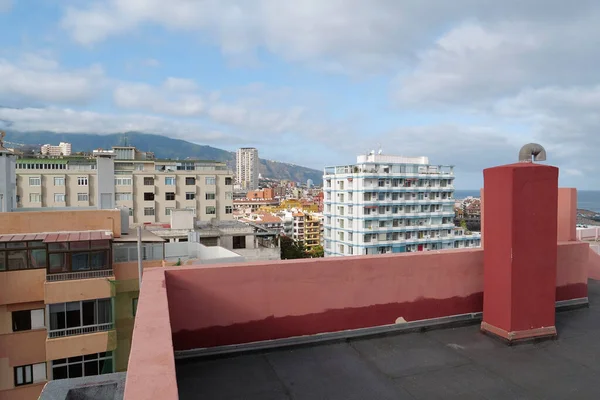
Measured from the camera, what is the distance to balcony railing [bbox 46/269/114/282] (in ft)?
45.9

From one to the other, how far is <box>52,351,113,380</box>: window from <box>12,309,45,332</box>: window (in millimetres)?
1377

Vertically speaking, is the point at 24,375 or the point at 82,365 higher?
the point at 82,365

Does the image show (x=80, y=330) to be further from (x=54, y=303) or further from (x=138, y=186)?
(x=138, y=186)

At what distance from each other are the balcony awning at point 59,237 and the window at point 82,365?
155 inches

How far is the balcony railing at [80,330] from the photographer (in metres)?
14.0

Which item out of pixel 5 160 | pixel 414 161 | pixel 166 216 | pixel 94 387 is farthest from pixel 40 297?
pixel 414 161

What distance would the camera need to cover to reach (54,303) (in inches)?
551

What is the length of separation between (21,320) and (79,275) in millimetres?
2257

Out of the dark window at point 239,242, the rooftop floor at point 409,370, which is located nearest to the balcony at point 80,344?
the rooftop floor at point 409,370

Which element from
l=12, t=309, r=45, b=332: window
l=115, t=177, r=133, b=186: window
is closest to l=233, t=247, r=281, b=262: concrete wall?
l=12, t=309, r=45, b=332: window

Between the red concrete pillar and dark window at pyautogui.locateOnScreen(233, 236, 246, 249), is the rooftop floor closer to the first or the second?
the red concrete pillar

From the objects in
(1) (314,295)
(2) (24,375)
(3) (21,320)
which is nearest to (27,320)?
(3) (21,320)

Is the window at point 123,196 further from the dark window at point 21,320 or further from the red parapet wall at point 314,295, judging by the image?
the red parapet wall at point 314,295

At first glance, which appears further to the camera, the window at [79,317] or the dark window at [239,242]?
the dark window at [239,242]
